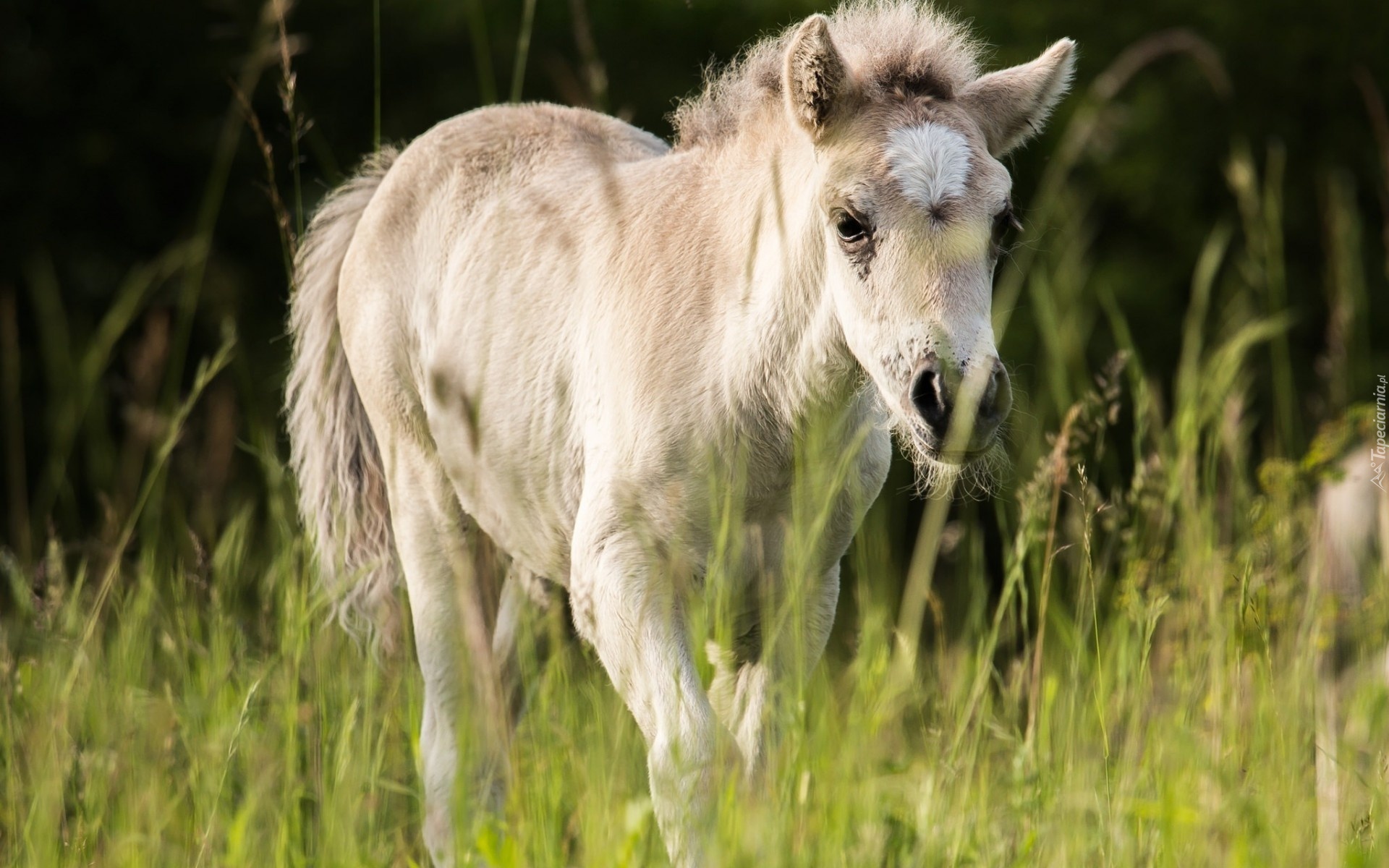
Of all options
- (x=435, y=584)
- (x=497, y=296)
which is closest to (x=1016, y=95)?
(x=497, y=296)

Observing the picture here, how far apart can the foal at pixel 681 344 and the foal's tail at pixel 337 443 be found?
0.11 meters

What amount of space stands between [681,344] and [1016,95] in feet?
3.15

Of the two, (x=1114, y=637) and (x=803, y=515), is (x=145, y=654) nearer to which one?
(x=803, y=515)

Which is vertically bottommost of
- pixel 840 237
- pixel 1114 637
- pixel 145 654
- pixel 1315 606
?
pixel 145 654

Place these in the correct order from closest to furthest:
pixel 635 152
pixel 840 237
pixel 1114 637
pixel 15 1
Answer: pixel 840 237
pixel 1114 637
pixel 635 152
pixel 15 1

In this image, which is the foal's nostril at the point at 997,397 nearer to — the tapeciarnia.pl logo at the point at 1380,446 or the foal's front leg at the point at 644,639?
the foal's front leg at the point at 644,639

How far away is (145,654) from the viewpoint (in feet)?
11.9

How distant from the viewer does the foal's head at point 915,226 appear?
105 inches

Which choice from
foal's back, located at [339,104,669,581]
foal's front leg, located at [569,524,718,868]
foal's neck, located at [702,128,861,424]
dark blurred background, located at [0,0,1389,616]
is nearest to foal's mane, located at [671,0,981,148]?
foal's neck, located at [702,128,861,424]

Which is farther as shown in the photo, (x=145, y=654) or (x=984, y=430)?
(x=145, y=654)

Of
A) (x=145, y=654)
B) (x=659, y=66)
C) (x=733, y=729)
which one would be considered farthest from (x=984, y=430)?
(x=659, y=66)

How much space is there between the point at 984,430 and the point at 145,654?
2262mm

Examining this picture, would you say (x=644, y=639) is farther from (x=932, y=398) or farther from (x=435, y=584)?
(x=435, y=584)

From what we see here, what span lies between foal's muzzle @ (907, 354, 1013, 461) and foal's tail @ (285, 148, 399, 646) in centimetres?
252
